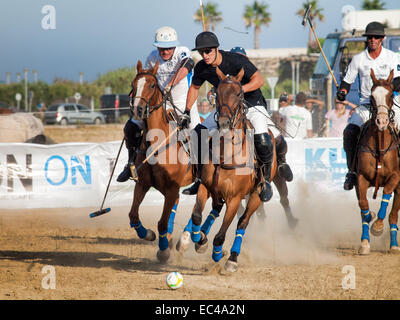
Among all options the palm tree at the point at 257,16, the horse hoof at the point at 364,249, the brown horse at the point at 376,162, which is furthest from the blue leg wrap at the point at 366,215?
the palm tree at the point at 257,16

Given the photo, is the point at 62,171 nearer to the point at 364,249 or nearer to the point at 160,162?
the point at 160,162

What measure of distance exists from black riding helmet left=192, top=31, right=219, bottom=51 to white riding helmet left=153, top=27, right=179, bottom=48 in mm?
1190

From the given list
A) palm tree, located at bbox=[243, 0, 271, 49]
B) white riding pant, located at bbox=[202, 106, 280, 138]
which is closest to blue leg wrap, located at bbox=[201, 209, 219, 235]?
white riding pant, located at bbox=[202, 106, 280, 138]

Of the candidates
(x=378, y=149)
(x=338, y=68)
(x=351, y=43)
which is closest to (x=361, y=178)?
(x=378, y=149)

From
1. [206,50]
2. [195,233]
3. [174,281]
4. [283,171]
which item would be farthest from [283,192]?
[174,281]

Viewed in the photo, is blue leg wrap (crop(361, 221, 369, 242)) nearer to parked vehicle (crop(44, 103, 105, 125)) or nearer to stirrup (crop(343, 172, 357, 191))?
stirrup (crop(343, 172, 357, 191))

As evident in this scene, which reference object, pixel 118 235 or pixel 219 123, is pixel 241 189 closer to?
pixel 219 123

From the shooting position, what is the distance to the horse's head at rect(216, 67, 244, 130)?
7148 millimetres

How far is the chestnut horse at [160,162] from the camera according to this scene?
819cm

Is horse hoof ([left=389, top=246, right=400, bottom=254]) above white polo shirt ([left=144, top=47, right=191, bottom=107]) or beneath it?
beneath

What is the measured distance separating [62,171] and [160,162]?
20.1ft

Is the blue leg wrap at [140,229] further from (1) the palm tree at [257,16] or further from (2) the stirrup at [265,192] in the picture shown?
(1) the palm tree at [257,16]

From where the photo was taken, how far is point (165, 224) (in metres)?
8.73

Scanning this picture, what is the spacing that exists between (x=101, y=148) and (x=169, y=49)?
5.69 m
